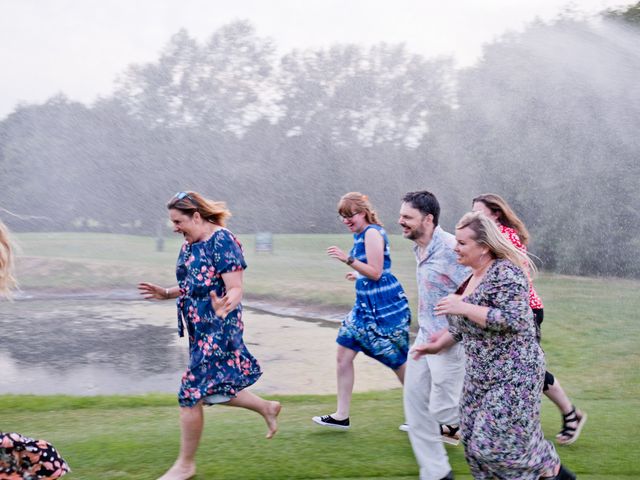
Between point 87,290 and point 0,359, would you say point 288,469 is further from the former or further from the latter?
point 87,290

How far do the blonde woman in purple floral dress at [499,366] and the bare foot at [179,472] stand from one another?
64.7 inches

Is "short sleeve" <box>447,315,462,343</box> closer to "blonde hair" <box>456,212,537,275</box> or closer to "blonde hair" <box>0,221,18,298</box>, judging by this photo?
"blonde hair" <box>456,212,537,275</box>

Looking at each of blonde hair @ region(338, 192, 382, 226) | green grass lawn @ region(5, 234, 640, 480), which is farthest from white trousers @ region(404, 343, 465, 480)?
blonde hair @ region(338, 192, 382, 226)

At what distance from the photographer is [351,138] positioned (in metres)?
21.2

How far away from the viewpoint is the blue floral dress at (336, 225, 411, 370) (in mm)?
4863

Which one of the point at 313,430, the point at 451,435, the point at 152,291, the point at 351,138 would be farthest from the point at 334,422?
the point at 351,138

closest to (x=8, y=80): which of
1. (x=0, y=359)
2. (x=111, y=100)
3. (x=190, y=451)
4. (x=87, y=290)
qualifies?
(x=111, y=100)

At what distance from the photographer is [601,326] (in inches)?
450

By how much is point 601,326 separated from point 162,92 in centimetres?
1510

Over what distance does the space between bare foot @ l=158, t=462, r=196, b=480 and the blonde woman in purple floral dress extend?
1.64 metres

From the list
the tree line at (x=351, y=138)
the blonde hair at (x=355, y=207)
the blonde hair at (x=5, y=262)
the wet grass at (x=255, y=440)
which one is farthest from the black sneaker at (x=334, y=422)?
the tree line at (x=351, y=138)

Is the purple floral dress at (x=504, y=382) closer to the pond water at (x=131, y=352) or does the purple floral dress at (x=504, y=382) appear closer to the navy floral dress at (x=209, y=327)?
the navy floral dress at (x=209, y=327)

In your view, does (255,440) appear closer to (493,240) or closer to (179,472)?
(179,472)

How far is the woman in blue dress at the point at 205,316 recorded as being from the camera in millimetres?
4066
